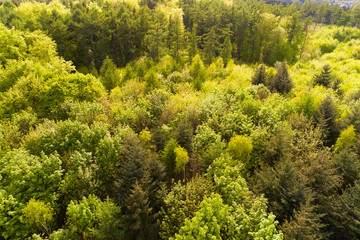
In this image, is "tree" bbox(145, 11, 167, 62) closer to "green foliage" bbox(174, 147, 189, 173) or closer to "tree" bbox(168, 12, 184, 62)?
"tree" bbox(168, 12, 184, 62)

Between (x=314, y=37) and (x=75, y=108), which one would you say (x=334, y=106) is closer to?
(x=75, y=108)

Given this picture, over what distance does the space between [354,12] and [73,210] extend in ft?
523

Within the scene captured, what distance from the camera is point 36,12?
6075 centimetres

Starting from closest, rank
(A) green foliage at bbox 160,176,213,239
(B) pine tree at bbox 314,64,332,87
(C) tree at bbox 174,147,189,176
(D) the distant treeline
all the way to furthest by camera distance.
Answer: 1. (A) green foliage at bbox 160,176,213,239
2. (C) tree at bbox 174,147,189,176
3. (B) pine tree at bbox 314,64,332,87
4. (D) the distant treeline

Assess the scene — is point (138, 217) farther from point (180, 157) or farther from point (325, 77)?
point (325, 77)

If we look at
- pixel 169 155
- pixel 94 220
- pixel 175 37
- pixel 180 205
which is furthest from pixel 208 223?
pixel 175 37

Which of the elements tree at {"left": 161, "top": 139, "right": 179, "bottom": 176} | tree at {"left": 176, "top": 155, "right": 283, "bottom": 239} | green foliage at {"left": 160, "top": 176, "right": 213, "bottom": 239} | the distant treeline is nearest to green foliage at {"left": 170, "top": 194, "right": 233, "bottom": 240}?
tree at {"left": 176, "top": 155, "right": 283, "bottom": 239}

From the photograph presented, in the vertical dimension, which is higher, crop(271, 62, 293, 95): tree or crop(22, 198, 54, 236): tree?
crop(271, 62, 293, 95): tree

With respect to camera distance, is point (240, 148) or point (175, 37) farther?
point (175, 37)

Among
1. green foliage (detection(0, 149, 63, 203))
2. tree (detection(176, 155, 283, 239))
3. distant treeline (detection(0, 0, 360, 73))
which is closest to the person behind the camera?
tree (detection(176, 155, 283, 239))

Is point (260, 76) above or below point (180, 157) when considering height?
above

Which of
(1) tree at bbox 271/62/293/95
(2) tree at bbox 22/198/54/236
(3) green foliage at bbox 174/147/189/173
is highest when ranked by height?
(1) tree at bbox 271/62/293/95

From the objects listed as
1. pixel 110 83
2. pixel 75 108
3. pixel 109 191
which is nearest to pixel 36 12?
pixel 110 83

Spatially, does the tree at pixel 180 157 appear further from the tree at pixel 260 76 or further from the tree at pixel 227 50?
the tree at pixel 227 50
